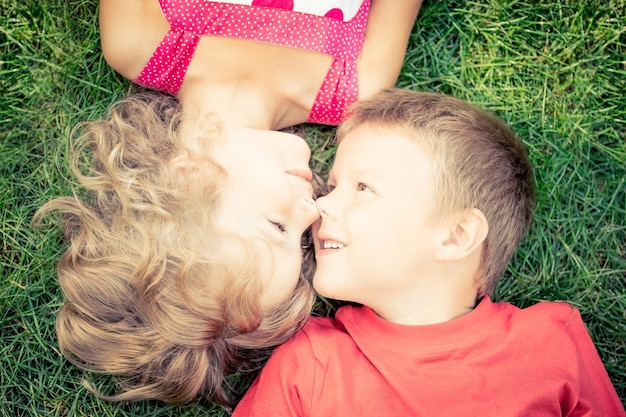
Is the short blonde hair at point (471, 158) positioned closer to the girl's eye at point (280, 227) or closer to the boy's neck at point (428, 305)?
the boy's neck at point (428, 305)

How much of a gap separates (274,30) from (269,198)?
1.95 ft

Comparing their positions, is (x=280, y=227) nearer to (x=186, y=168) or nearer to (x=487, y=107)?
(x=186, y=168)

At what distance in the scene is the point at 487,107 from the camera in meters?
2.58

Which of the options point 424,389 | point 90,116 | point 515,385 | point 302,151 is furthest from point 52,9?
point 515,385

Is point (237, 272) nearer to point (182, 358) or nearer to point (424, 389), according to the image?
point (182, 358)

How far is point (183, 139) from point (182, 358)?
2.36ft

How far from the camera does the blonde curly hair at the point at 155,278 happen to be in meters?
2.01

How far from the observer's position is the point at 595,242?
100 inches

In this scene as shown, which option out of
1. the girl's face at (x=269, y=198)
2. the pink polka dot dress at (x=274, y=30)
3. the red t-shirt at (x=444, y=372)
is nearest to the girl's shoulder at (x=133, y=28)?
the pink polka dot dress at (x=274, y=30)

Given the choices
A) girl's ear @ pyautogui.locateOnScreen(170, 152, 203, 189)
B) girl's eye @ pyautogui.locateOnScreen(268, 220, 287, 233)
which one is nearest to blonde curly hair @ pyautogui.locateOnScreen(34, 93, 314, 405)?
girl's ear @ pyautogui.locateOnScreen(170, 152, 203, 189)

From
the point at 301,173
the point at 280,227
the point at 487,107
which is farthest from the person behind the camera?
the point at 487,107

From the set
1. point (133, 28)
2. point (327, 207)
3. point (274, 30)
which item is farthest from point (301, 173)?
point (133, 28)

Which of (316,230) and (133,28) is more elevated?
(133,28)

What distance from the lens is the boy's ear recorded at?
2.11 meters
